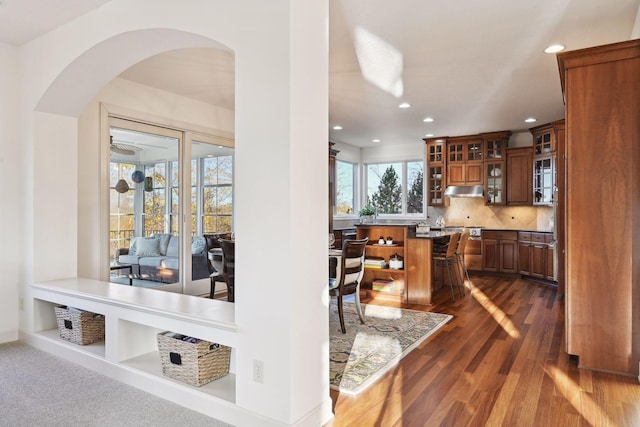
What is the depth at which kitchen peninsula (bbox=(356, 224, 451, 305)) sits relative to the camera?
5242 millimetres

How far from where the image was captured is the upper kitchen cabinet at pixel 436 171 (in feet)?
26.6

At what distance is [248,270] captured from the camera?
2217 millimetres

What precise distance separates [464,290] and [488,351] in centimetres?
274

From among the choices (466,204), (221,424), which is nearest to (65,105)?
(221,424)

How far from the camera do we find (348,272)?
13.3 ft

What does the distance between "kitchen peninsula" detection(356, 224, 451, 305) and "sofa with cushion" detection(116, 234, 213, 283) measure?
2279mm

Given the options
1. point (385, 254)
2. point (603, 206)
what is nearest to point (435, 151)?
point (385, 254)

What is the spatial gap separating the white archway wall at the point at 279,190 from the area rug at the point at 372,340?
0.65m

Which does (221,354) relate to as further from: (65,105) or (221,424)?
(65,105)

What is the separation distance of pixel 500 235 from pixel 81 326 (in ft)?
22.1

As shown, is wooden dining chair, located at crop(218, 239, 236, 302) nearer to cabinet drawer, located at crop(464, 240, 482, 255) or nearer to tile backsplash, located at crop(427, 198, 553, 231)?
cabinet drawer, located at crop(464, 240, 482, 255)

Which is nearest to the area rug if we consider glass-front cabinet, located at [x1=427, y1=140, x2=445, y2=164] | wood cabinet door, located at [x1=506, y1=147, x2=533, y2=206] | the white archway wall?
the white archway wall

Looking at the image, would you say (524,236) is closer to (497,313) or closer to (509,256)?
(509,256)

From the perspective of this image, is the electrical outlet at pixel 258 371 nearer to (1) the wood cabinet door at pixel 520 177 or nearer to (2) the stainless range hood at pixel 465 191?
(2) the stainless range hood at pixel 465 191
